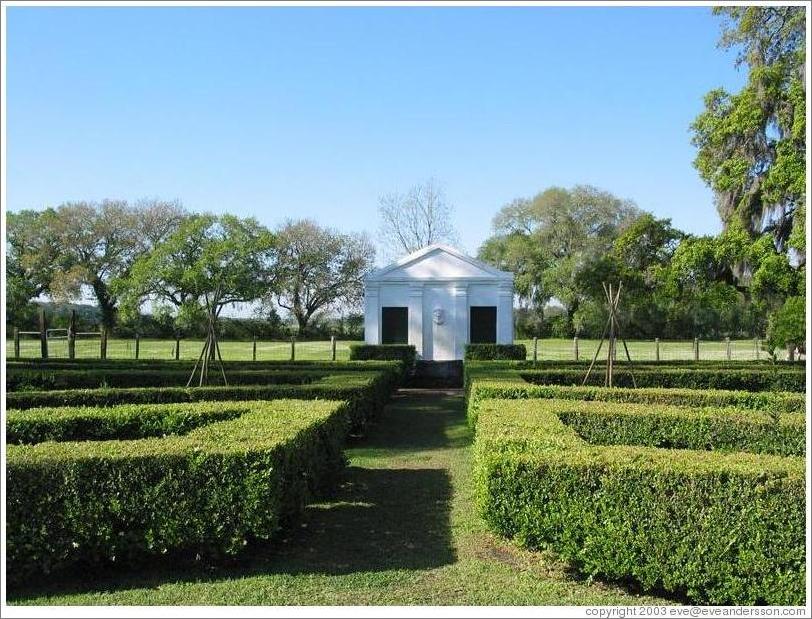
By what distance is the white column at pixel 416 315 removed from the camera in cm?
2342

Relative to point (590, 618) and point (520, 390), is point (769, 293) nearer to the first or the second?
point (520, 390)

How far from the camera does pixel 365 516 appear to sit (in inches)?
258

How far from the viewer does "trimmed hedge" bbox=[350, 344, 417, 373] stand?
2108 cm

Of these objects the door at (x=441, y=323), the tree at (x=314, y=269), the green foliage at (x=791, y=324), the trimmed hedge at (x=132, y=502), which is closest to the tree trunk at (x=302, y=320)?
the tree at (x=314, y=269)

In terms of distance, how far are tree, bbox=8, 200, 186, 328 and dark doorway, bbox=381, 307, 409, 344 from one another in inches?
925

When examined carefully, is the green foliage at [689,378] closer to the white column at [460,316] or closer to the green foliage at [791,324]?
the green foliage at [791,324]

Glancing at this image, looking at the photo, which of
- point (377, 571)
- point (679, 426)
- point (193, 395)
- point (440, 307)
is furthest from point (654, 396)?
point (440, 307)

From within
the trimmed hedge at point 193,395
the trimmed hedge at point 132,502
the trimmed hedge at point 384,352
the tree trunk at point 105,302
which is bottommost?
the trimmed hedge at point 132,502

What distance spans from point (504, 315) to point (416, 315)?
9.53ft

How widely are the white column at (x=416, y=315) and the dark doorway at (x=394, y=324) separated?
159 mm

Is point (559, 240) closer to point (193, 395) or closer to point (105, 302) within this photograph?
point (105, 302)

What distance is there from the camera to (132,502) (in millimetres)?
4953

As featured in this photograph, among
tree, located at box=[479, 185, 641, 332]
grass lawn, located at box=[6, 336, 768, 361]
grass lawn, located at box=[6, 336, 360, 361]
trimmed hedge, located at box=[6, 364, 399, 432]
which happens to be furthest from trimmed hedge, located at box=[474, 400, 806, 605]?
tree, located at box=[479, 185, 641, 332]

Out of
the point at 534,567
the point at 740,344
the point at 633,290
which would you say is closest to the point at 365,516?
the point at 534,567
